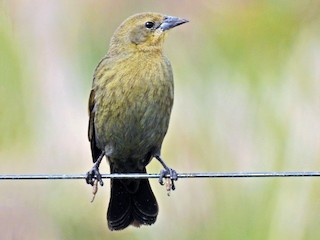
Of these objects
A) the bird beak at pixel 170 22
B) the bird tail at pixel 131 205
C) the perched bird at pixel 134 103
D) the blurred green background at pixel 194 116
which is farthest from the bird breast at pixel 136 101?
the blurred green background at pixel 194 116

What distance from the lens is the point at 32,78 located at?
21.8 feet

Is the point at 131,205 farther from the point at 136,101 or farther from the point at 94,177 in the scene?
the point at 136,101

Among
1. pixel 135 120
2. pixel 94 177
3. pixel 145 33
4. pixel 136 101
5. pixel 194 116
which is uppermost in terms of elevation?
pixel 145 33

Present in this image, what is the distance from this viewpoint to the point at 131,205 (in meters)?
5.80

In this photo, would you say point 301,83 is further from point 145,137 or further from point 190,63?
point 145,137

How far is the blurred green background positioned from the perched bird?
0.60 meters

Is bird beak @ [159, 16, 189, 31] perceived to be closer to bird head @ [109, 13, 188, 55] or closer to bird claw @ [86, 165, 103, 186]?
bird head @ [109, 13, 188, 55]

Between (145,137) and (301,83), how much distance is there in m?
1.53

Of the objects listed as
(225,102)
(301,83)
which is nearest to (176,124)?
(225,102)

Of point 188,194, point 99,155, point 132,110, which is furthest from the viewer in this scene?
point 188,194

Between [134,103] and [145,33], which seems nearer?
[134,103]

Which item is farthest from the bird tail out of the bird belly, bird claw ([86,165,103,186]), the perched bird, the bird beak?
the bird beak

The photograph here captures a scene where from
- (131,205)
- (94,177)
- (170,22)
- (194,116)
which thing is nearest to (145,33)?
(170,22)

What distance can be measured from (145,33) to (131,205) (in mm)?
968
